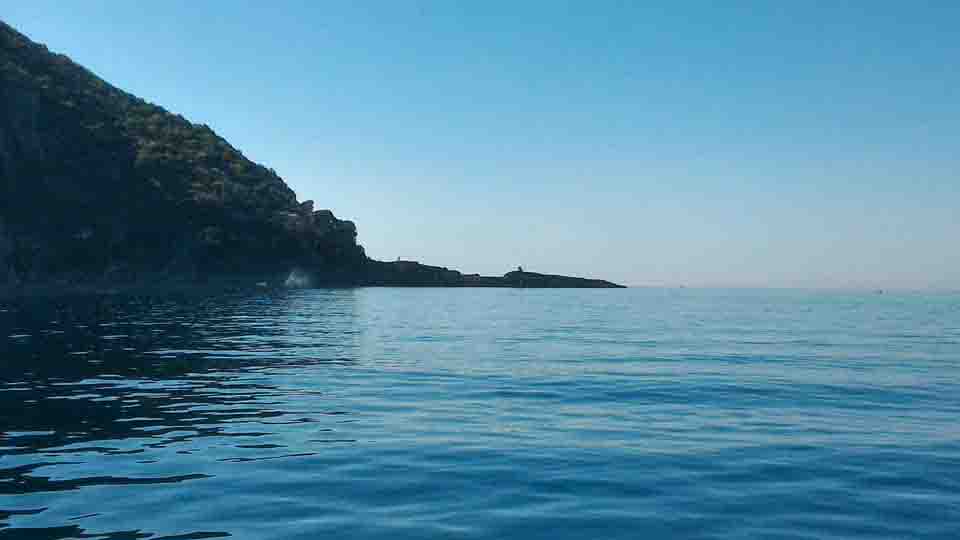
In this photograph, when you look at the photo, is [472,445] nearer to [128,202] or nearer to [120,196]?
[128,202]

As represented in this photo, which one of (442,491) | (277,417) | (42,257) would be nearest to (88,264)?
(42,257)

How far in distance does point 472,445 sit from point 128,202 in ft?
436

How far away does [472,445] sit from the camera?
1318 cm

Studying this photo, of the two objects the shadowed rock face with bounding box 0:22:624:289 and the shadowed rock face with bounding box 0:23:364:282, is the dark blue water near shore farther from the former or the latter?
the shadowed rock face with bounding box 0:23:364:282

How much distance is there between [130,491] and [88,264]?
115 meters

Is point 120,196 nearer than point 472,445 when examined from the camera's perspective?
No

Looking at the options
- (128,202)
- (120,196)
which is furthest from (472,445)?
(120,196)

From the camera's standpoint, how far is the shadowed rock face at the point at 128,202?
104 meters

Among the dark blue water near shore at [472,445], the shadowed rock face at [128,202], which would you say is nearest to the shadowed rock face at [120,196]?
the shadowed rock face at [128,202]

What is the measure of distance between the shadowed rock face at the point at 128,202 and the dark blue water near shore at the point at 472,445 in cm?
8454

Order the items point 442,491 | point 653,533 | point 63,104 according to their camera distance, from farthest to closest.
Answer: point 63,104 → point 442,491 → point 653,533

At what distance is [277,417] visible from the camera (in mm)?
15766

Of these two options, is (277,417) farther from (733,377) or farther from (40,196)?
(40,196)

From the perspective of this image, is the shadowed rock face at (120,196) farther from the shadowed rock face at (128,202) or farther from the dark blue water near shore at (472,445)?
the dark blue water near shore at (472,445)
